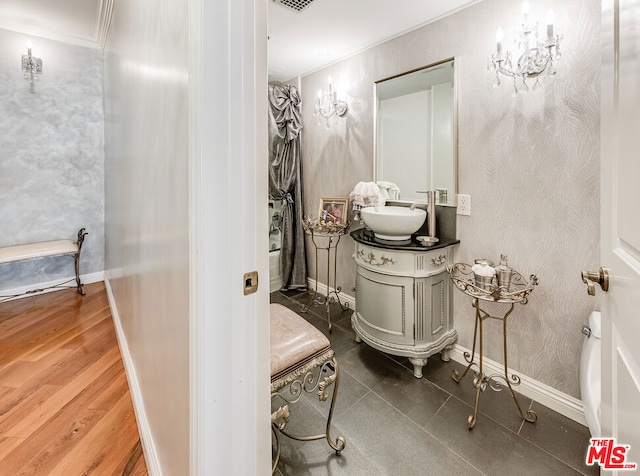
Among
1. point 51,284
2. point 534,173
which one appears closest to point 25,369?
point 51,284

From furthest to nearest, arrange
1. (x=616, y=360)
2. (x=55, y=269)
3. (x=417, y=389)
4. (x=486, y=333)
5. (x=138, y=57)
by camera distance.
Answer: (x=55, y=269) < (x=486, y=333) < (x=417, y=389) < (x=138, y=57) < (x=616, y=360)

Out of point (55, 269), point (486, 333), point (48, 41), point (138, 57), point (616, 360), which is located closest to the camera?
point (616, 360)

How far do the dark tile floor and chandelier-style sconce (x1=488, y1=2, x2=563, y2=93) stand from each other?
1788mm

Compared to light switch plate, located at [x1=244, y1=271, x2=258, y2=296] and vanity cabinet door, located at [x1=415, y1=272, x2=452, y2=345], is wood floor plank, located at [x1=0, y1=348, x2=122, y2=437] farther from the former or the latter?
vanity cabinet door, located at [x1=415, y1=272, x2=452, y2=345]

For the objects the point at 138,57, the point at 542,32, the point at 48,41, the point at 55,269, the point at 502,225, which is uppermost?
the point at 48,41

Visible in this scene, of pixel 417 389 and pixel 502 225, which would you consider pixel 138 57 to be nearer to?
pixel 502 225

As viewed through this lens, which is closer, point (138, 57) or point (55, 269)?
point (138, 57)

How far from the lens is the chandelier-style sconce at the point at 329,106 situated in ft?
9.56

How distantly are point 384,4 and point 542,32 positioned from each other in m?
0.94

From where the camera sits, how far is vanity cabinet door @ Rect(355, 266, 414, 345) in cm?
203

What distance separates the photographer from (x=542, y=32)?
1.67m

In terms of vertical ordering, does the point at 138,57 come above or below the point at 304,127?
below

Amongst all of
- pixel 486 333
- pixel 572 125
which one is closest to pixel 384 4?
pixel 572 125

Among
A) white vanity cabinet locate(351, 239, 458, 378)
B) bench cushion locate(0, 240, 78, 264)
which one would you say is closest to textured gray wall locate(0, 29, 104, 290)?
bench cushion locate(0, 240, 78, 264)
